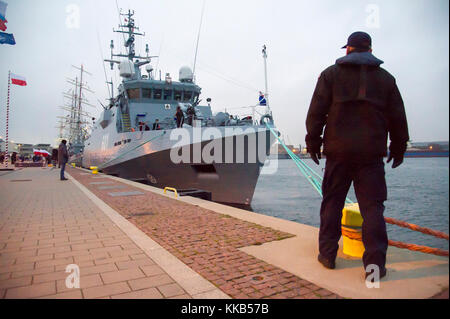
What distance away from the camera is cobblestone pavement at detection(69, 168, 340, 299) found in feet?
7.18

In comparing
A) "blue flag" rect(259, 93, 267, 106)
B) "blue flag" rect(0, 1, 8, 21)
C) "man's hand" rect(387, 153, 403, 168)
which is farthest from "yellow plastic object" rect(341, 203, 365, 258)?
"blue flag" rect(259, 93, 267, 106)

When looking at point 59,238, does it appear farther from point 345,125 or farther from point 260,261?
point 345,125

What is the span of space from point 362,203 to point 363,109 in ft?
2.55

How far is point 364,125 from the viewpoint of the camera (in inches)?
88.6

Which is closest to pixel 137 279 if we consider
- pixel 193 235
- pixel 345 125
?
pixel 193 235

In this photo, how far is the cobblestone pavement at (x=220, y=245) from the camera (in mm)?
2188

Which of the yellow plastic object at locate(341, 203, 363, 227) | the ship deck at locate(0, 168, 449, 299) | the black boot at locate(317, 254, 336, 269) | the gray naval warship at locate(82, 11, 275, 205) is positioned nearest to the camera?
the ship deck at locate(0, 168, 449, 299)

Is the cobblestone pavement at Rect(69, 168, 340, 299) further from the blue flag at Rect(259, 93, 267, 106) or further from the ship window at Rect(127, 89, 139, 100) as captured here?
the ship window at Rect(127, 89, 139, 100)

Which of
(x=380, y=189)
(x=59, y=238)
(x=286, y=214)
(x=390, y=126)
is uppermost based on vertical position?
(x=390, y=126)

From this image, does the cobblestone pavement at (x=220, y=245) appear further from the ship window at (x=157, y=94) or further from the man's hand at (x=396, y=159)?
the ship window at (x=157, y=94)

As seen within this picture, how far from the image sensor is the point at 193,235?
379 centimetres

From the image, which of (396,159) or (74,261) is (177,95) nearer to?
(74,261)

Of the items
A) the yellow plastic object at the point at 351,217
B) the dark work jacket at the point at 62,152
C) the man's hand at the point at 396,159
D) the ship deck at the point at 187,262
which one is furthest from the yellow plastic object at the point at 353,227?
the dark work jacket at the point at 62,152
